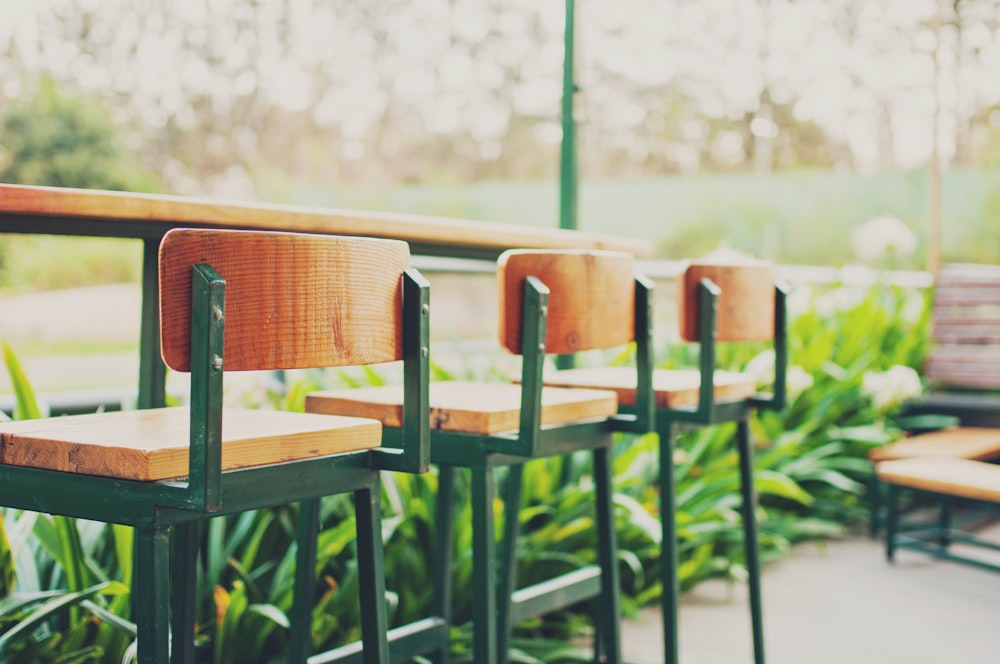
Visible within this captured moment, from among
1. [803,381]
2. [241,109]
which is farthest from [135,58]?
[803,381]

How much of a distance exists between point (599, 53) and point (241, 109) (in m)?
5.31

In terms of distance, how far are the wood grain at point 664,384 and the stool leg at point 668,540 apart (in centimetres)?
6

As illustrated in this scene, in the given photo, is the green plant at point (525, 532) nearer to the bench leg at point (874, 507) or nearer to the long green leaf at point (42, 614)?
the long green leaf at point (42, 614)

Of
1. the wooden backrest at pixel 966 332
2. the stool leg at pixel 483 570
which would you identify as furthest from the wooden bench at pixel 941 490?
the stool leg at pixel 483 570

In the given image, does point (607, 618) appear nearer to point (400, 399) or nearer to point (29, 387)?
point (400, 399)

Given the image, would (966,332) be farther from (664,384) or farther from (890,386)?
(664,384)

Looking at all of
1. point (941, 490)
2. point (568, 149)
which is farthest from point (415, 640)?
point (941, 490)

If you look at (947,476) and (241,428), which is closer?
(241,428)

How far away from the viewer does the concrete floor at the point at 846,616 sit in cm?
253

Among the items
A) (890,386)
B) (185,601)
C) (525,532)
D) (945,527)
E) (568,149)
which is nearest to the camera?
(185,601)

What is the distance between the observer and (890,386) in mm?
3879

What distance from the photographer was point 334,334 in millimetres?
1161

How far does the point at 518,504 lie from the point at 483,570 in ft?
1.65

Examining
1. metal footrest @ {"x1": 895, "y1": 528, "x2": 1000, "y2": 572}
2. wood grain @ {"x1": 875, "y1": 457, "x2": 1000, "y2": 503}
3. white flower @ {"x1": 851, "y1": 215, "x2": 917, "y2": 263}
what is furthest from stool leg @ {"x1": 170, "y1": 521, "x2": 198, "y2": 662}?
white flower @ {"x1": 851, "y1": 215, "x2": 917, "y2": 263}
